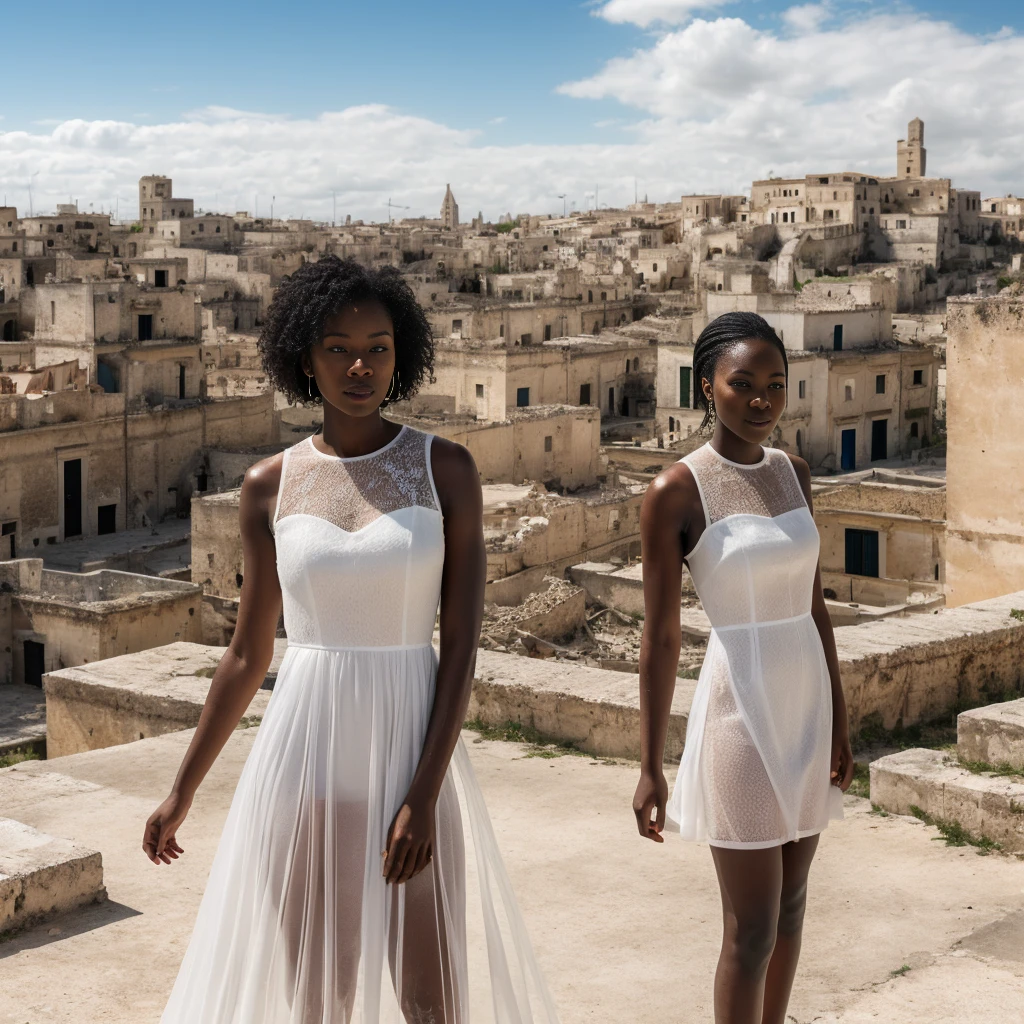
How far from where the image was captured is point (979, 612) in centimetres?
713

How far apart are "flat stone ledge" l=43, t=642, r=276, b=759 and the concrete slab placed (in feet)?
31.4

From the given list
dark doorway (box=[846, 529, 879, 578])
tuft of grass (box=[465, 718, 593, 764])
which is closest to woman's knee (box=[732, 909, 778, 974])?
tuft of grass (box=[465, 718, 593, 764])

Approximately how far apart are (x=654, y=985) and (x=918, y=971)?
2.25 feet

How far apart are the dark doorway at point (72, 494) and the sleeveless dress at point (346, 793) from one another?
92.5 ft

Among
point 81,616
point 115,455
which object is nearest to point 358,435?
point 81,616

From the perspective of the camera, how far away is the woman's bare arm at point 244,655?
3.14 m

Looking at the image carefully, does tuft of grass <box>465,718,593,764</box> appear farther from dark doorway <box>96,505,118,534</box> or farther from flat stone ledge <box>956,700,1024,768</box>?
dark doorway <box>96,505,118,534</box>

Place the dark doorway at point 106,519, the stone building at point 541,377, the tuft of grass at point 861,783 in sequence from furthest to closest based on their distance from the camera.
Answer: the stone building at point 541,377 → the dark doorway at point 106,519 → the tuft of grass at point 861,783

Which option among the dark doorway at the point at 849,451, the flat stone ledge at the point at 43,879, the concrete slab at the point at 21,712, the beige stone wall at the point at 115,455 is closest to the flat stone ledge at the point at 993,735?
the flat stone ledge at the point at 43,879

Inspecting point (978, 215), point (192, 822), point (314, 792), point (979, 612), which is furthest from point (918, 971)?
point (978, 215)

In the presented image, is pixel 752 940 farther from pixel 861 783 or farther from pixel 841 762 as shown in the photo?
pixel 861 783

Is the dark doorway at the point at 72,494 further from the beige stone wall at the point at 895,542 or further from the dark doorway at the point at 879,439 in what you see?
the dark doorway at the point at 879,439

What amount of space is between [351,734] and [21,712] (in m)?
17.7

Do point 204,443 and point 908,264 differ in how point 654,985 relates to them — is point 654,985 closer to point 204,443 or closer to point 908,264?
point 204,443
